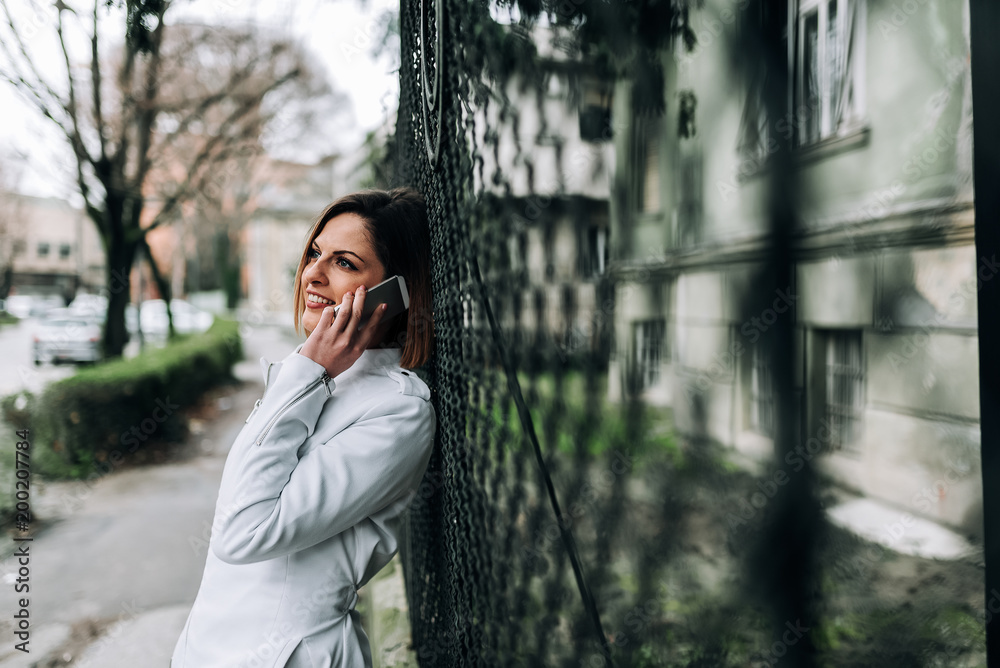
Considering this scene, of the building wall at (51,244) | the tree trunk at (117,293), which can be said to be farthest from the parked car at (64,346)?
the tree trunk at (117,293)

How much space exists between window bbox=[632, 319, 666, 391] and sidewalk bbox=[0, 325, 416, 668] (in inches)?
108

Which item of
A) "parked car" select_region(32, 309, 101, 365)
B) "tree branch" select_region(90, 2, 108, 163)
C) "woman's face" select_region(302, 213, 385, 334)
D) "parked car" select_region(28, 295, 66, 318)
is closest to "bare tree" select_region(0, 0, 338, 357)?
"tree branch" select_region(90, 2, 108, 163)

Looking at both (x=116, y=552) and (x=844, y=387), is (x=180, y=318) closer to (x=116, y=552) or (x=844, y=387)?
(x=116, y=552)

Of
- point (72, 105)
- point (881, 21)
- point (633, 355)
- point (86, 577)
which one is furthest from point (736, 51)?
point (72, 105)

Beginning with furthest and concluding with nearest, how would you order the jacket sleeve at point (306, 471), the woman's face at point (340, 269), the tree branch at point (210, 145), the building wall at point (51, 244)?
the building wall at point (51, 244) → the tree branch at point (210, 145) → the woman's face at point (340, 269) → the jacket sleeve at point (306, 471)

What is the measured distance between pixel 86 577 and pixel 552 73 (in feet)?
17.0

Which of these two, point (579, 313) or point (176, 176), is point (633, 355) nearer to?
point (579, 313)

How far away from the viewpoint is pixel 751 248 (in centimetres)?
33

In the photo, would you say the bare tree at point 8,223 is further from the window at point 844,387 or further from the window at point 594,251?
the window at point 844,387

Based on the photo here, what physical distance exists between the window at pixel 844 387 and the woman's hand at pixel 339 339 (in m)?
1.33

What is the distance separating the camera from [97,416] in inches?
275

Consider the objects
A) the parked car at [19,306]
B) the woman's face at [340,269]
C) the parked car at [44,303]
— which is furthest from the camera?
the parked car at [44,303]

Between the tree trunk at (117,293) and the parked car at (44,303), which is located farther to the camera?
the parked car at (44,303)

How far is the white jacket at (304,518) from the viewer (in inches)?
52.7
